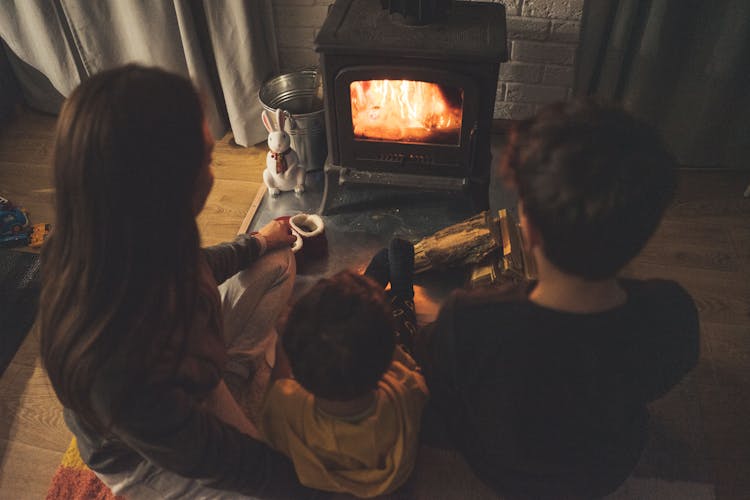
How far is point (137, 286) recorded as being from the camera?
0.89 meters

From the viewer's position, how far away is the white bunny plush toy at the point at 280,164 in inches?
75.3

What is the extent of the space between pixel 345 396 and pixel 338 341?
0.11 m

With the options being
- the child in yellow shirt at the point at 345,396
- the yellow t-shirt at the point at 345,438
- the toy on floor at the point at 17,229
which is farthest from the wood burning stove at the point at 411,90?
the toy on floor at the point at 17,229

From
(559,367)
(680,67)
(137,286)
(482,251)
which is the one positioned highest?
(137,286)

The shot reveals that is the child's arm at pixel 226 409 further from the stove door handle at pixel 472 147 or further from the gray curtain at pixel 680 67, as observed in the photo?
the gray curtain at pixel 680 67

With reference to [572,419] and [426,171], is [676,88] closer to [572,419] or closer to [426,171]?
[426,171]

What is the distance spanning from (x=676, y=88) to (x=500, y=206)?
72 centimetres

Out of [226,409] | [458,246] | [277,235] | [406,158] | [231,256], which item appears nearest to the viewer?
[226,409]

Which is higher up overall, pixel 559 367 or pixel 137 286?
pixel 137 286

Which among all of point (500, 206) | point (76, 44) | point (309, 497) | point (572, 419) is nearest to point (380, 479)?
point (309, 497)

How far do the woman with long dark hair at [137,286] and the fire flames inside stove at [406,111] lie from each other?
850 millimetres

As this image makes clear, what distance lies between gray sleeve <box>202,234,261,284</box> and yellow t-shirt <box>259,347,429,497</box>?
394mm

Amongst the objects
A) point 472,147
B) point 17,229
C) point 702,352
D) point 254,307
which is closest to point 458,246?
point 472,147

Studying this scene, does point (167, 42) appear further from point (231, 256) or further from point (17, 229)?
point (231, 256)
